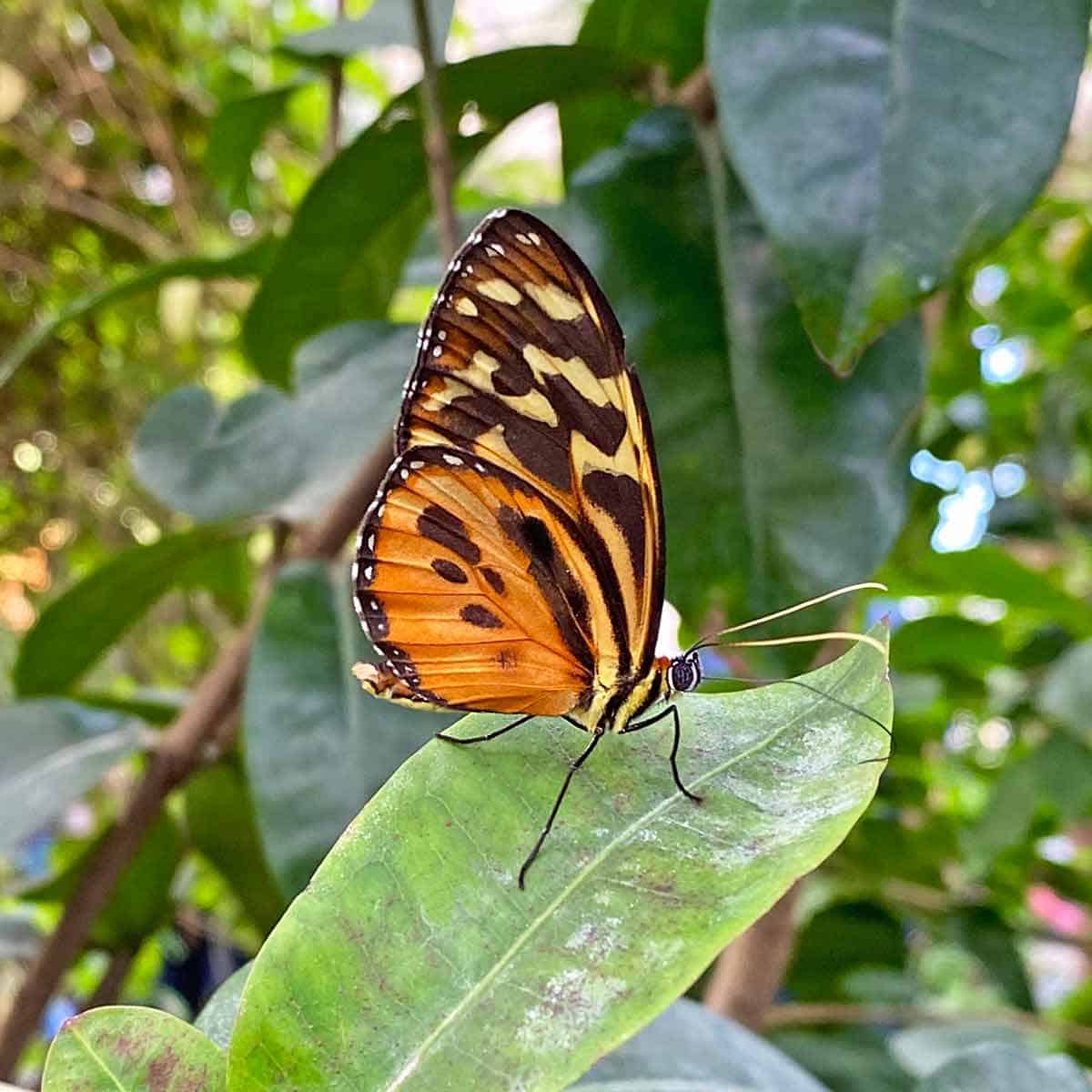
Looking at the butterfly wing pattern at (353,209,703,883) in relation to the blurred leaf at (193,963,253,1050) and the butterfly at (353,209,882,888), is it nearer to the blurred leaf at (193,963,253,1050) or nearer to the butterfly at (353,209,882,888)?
the butterfly at (353,209,882,888)

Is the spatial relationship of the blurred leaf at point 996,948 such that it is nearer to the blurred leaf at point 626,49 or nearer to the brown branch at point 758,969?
the brown branch at point 758,969

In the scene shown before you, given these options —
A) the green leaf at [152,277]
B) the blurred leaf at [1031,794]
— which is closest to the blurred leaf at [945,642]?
the blurred leaf at [1031,794]

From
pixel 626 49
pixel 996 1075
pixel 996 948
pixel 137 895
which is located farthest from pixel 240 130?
pixel 996 948

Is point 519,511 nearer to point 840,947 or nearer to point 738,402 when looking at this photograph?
point 738,402

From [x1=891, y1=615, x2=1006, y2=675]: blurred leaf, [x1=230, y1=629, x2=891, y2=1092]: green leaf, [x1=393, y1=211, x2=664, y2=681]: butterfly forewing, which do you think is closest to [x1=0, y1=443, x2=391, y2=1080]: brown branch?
[x1=393, y1=211, x2=664, y2=681]: butterfly forewing

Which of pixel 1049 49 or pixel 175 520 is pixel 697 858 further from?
pixel 175 520
